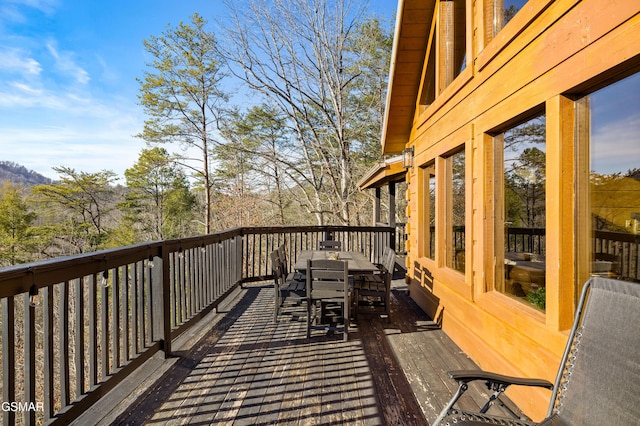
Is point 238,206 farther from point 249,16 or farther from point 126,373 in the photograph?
point 126,373

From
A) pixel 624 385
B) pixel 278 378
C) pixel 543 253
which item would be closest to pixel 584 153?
pixel 543 253

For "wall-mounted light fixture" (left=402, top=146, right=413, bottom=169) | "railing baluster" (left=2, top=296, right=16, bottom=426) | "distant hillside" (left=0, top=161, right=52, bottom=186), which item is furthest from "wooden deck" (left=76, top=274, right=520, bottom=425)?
"distant hillside" (left=0, top=161, right=52, bottom=186)

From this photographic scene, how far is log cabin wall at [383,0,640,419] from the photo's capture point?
197 centimetres

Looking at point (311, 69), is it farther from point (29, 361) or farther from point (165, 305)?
point (29, 361)

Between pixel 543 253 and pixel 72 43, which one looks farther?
pixel 72 43

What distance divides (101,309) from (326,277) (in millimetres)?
2031

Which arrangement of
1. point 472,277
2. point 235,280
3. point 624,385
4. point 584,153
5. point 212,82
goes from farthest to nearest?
point 212,82, point 235,280, point 472,277, point 584,153, point 624,385

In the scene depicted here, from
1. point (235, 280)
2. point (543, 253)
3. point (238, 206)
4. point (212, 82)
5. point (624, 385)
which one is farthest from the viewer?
point (238, 206)

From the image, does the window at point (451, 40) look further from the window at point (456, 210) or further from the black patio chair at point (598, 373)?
the black patio chair at point (598, 373)

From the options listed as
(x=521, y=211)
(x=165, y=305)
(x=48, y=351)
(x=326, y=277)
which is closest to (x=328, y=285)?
(x=326, y=277)

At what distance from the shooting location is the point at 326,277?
361cm

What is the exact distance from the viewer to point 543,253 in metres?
2.31

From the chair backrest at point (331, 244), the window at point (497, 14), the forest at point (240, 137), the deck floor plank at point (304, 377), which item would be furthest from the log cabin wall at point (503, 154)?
the forest at point (240, 137)

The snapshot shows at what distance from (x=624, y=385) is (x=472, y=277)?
72.5 inches
